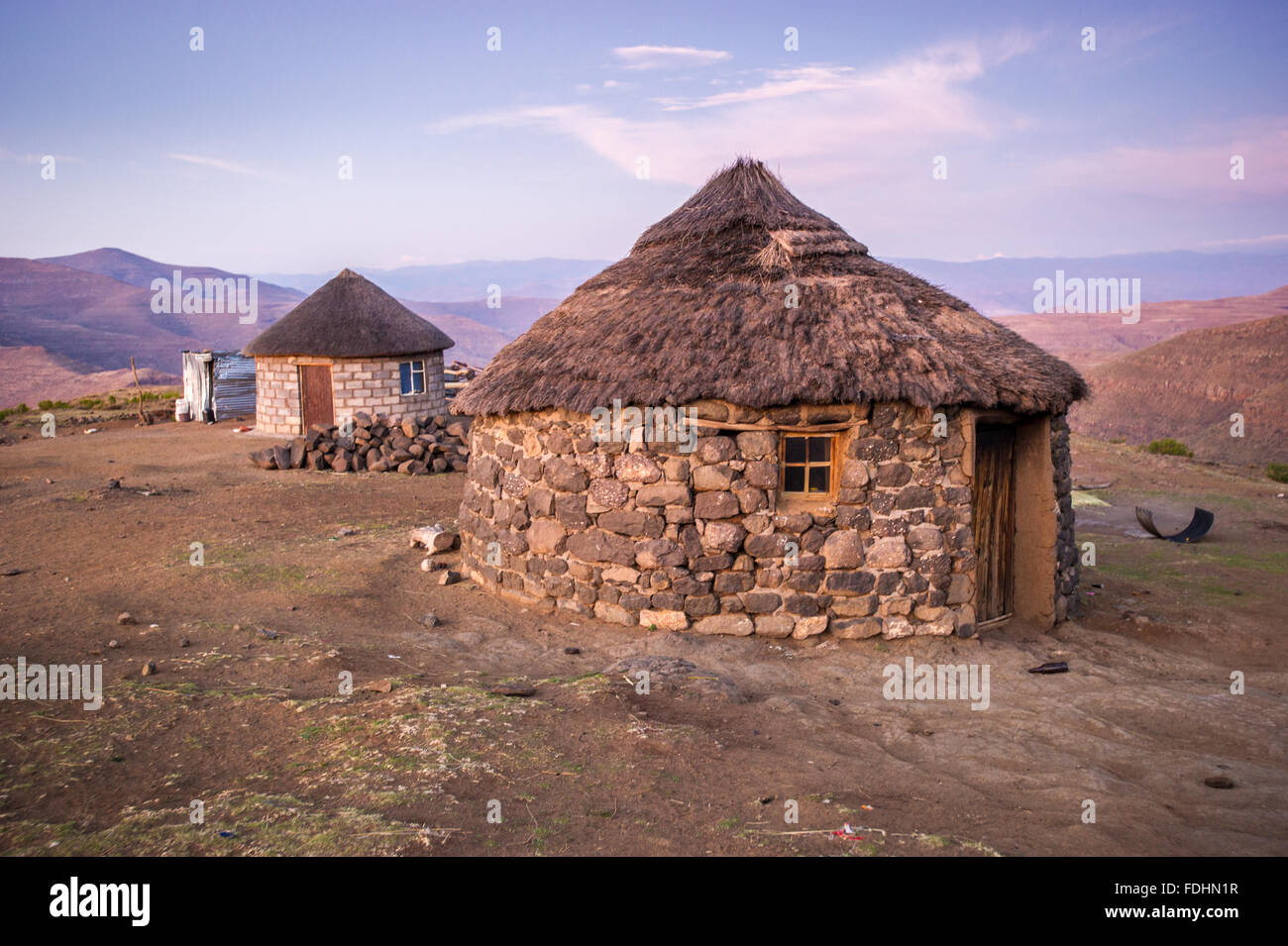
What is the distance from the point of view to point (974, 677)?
7266 millimetres

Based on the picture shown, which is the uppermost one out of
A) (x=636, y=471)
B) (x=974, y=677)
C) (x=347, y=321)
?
(x=347, y=321)

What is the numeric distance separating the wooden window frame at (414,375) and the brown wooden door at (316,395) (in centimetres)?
175

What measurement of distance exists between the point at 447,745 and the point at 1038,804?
3358mm

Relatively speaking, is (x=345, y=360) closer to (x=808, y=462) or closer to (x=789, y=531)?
(x=808, y=462)

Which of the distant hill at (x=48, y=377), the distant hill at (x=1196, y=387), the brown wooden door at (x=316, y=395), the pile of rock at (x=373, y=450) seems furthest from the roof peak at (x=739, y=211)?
the distant hill at (x=48, y=377)

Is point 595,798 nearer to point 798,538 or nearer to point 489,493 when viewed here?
point 798,538

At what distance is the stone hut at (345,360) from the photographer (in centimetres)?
2130

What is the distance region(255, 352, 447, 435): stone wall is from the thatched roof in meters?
12.8

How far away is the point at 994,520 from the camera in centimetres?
868

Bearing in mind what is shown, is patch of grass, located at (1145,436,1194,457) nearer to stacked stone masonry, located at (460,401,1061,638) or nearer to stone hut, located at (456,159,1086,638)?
stone hut, located at (456,159,1086,638)

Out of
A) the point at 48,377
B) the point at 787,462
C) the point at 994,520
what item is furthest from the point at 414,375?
the point at 48,377

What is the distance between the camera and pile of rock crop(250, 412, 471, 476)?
58.5 ft

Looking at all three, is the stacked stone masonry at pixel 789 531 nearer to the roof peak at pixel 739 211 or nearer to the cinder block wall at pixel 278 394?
the roof peak at pixel 739 211
